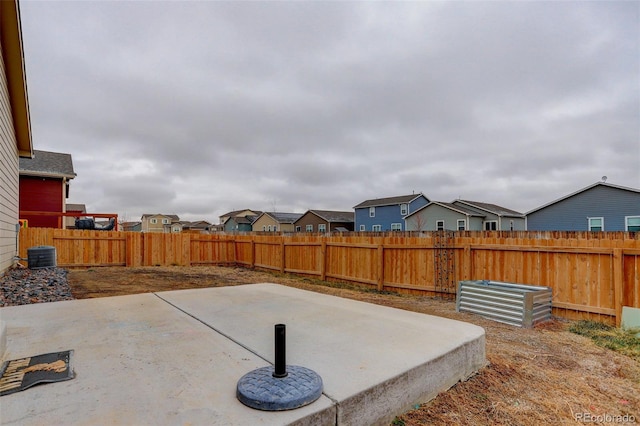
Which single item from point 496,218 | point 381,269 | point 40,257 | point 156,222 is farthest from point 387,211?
point 156,222

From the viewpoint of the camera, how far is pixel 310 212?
1534 inches

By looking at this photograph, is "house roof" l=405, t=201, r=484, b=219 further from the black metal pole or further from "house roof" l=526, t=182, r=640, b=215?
the black metal pole

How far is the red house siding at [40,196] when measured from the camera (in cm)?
1589

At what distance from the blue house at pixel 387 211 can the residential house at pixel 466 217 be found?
2757 millimetres

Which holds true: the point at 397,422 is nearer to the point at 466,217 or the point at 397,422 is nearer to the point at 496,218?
the point at 466,217

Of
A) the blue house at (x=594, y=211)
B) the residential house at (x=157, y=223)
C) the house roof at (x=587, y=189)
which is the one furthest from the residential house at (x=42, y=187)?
the residential house at (x=157, y=223)

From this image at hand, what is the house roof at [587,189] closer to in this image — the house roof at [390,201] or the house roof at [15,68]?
the house roof at [390,201]

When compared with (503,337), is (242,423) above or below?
above

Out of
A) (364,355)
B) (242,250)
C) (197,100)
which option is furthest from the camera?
(242,250)

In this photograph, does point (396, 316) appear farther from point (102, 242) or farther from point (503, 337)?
point (102, 242)

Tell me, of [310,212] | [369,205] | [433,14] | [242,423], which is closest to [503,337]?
[242,423]

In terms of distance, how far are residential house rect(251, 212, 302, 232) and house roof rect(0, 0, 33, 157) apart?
113 feet

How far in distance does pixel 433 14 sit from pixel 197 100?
29.1ft

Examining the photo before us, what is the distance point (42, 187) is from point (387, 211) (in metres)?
26.1
